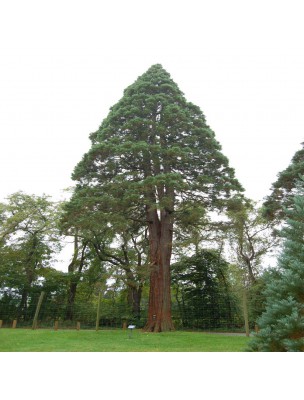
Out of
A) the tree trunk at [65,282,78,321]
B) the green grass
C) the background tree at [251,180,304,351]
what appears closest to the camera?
the background tree at [251,180,304,351]

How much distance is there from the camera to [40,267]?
62.4 feet

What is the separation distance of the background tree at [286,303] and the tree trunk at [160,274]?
6370 mm

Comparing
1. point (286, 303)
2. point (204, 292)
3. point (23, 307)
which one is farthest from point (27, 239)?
point (286, 303)

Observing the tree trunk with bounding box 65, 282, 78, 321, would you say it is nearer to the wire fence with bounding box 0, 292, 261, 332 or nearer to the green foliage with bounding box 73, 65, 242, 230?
the wire fence with bounding box 0, 292, 261, 332

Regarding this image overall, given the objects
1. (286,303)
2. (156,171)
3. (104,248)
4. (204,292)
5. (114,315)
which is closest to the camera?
(286,303)

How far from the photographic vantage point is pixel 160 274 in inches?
452

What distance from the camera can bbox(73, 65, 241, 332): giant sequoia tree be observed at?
34.7 feet

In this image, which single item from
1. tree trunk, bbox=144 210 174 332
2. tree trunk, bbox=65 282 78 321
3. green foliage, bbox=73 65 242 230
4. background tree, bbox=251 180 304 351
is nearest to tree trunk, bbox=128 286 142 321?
tree trunk, bbox=65 282 78 321

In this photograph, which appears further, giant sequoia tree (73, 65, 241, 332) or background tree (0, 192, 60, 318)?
background tree (0, 192, 60, 318)

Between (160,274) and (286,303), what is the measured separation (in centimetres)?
717

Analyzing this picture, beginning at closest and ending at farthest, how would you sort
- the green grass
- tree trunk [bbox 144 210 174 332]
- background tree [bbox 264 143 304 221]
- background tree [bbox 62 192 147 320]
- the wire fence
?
the green grass → background tree [bbox 264 143 304 221] → background tree [bbox 62 192 147 320] → tree trunk [bbox 144 210 174 332] → the wire fence

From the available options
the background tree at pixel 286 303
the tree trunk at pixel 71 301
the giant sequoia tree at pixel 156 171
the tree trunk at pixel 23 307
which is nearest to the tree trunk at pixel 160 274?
the giant sequoia tree at pixel 156 171

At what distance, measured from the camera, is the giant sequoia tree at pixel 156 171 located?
34.7ft

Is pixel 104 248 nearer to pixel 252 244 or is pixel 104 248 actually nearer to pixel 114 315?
pixel 114 315
